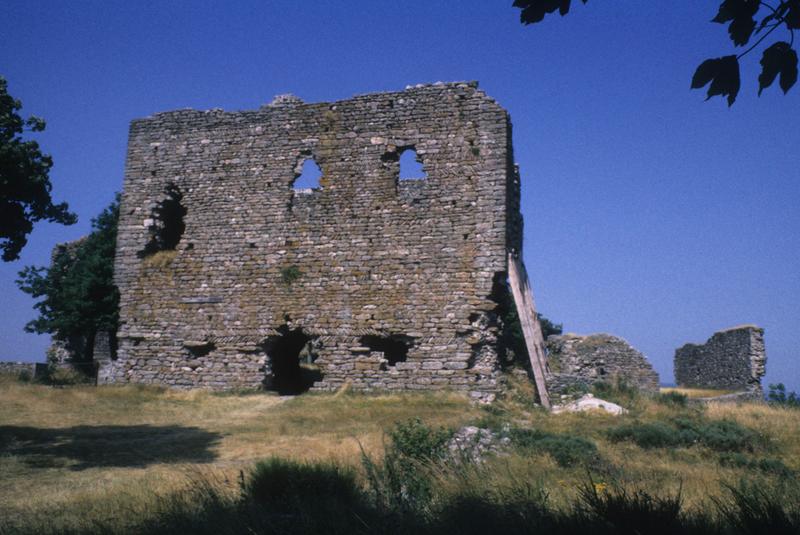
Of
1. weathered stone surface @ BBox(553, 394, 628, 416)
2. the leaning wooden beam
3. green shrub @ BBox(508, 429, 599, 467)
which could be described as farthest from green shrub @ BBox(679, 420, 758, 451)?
the leaning wooden beam

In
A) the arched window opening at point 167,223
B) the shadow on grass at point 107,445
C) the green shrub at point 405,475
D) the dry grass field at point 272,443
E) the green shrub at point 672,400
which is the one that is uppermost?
the arched window opening at point 167,223

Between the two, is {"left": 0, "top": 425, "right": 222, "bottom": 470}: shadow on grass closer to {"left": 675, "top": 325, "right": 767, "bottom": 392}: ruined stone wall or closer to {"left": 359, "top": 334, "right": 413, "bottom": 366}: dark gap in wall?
{"left": 359, "top": 334, "right": 413, "bottom": 366}: dark gap in wall

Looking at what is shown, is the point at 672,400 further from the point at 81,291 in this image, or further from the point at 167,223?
the point at 81,291

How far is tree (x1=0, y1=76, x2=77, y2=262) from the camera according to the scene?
9086 millimetres

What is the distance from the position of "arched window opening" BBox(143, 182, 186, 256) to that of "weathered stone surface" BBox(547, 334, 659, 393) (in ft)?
35.7

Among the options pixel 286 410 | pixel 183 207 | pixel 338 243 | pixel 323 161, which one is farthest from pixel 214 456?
pixel 183 207

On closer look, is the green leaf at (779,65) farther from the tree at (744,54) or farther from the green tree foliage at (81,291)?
the green tree foliage at (81,291)

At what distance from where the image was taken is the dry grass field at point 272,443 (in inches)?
235

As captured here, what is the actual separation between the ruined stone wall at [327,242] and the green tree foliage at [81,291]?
4886 millimetres

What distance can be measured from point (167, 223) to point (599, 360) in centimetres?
A: 1266

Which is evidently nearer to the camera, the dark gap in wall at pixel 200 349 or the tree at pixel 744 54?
the tree at pixel 744 54

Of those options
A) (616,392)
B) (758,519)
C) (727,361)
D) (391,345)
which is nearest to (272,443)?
(391,345)

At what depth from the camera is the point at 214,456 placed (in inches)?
353

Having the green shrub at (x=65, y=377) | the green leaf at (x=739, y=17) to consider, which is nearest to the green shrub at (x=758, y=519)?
the green leaf at (x=739, y=17)
